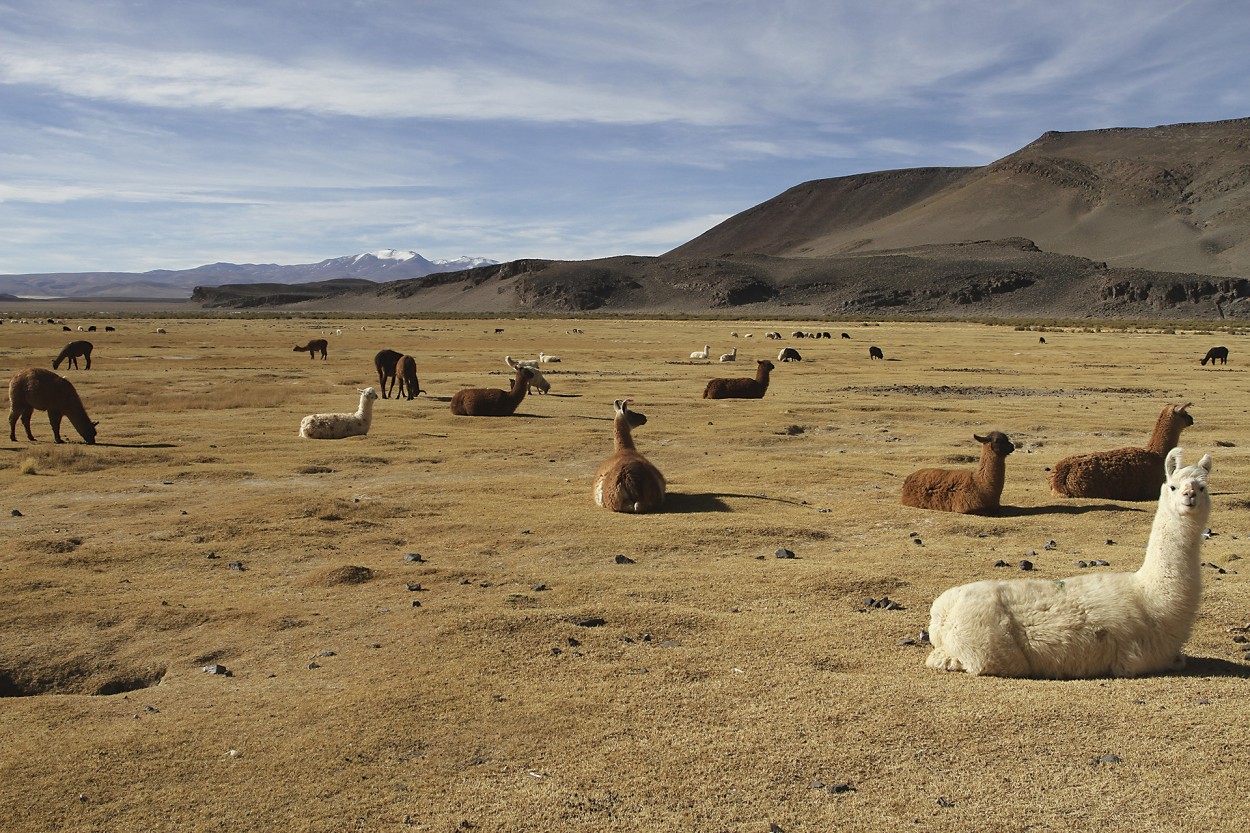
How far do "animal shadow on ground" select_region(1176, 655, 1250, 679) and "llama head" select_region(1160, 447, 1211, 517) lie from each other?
1.01 m

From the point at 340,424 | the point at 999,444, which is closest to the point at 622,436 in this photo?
the point at 999,444

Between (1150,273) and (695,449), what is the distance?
452 ft

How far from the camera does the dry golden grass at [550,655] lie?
4668 mm

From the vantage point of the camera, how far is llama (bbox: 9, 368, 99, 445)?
626 inches

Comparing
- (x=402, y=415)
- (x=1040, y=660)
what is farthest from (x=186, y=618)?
(x=402, y=415)

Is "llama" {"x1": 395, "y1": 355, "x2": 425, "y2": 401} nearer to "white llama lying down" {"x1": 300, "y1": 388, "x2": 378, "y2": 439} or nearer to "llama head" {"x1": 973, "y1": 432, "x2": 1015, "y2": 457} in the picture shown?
"white llama lying down" {"x1": 300, "y1": 388, "x2": 378, "y2": 439}

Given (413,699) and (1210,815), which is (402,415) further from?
(1210,815)

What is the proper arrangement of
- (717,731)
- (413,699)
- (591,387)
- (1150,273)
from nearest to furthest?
1. (717,731)
2. (413,699)
3. (591,387)
4. (1150,273)

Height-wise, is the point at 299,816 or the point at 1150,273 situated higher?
the point at 1150,273

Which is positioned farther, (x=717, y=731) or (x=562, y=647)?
(x=562, y=647)

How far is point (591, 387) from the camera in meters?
28.7

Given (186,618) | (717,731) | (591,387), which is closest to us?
(717,731)

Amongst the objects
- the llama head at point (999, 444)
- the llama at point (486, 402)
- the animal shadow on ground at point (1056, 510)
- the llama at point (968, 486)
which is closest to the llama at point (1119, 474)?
the animal shadow on ground at point (1056, 510)

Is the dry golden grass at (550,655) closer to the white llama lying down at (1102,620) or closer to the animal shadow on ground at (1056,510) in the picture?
the animal shadow on ground at (1056,510)
